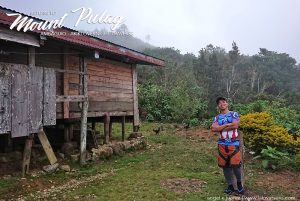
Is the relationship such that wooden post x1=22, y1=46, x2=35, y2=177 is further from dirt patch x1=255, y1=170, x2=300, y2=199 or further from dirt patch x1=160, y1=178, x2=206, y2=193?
dirt patch x1=255, y1=170, x2=300, y2=199

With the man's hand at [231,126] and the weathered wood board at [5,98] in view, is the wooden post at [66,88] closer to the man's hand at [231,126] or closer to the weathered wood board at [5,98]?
the weathered wood board at [5,98]

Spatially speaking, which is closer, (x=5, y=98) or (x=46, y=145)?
(x=5, y=98)

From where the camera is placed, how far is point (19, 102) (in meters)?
7.66

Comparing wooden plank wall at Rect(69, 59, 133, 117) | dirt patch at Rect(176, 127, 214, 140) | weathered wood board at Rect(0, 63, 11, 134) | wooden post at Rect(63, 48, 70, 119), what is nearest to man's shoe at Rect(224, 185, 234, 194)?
weathered wood board at Rect(0, 63, 11, 134)

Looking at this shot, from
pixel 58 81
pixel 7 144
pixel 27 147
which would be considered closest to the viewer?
pixel 27 147

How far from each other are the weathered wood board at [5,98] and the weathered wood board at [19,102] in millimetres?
103

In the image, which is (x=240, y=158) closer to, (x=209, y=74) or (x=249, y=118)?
(x=249, y=118)

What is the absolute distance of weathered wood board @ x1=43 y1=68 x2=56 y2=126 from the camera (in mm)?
8398

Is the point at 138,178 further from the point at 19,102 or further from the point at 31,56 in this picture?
the point at 31,56

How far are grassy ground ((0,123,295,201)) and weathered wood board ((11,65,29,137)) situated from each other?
46.1 inches

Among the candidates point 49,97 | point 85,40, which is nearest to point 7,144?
point 49,97

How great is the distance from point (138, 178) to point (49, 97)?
2.93 meters

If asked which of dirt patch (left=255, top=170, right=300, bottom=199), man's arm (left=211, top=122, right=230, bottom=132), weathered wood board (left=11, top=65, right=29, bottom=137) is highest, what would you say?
weathered wood board (left=11, top=65, right=29, bottom=137)

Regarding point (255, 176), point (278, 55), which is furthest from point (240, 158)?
point (278, 55)
